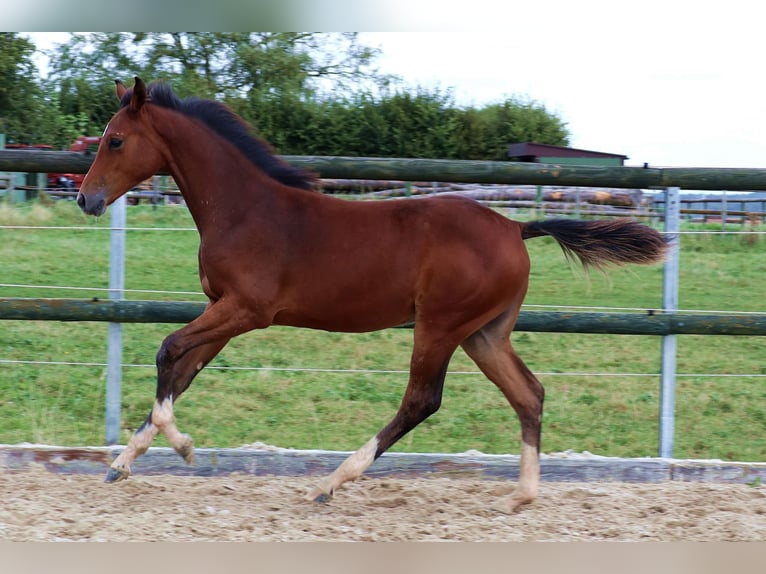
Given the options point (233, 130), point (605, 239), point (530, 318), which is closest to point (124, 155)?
point (233, 130)

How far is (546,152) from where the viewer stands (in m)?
19.1

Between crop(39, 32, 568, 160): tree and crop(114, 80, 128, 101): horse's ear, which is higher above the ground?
crop(39, 32, 568, 160): tree

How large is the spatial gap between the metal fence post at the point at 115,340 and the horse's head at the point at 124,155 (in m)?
0.67

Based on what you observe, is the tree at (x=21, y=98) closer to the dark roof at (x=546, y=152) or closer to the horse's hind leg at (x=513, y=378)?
the dark roof at (x=546, y=152)

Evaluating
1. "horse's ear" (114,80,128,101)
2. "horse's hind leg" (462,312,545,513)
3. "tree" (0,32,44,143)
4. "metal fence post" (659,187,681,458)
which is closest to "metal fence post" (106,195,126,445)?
"horse's ear" (114,80,128,101)

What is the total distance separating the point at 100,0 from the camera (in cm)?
195

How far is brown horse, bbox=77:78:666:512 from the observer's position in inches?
152

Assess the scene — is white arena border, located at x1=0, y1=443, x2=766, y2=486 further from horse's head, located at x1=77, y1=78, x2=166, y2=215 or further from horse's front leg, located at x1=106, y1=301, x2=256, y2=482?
horse's head, located at x1=77, y1=78, x2=166, y2=215

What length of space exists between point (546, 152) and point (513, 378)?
51.5ft

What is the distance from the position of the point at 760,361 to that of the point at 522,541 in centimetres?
484

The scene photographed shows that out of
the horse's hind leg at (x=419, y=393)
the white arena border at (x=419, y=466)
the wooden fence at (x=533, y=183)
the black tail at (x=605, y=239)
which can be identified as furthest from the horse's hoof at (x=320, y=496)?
the black tail at (x=605, y=239)

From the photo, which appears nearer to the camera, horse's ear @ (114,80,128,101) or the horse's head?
the horse's head

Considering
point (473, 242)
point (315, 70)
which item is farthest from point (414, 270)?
A: point (315, 70)

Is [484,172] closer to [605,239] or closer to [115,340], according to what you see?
[605,239]
